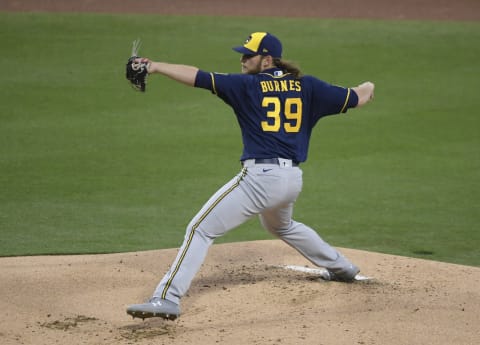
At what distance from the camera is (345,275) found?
6.07 metres

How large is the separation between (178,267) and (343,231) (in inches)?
115

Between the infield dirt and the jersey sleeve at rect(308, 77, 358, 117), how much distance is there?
3.94 ft

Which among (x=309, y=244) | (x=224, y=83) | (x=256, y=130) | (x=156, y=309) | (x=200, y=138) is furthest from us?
(x=200, y=138)

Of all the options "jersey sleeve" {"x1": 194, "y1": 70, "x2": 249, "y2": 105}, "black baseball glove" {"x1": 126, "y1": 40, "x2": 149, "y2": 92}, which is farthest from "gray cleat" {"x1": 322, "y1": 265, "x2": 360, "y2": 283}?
"black baseball glove" {"x1": 126, "y1": 40, "x2": 149, "y2": 92}

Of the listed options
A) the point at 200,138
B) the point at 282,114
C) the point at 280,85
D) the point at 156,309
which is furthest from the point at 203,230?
the point at 200,138

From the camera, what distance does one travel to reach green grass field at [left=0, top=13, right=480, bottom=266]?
7953 millimetres

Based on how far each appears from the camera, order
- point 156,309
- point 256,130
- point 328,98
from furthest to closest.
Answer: point 328,98 < point 256,130 < point 156,309

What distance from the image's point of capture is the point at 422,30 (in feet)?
55.2

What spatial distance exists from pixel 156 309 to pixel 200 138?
594cm

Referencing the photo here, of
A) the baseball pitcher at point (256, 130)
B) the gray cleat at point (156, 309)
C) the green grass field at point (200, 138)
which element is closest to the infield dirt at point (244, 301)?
the gray cleat at point (156, 309)

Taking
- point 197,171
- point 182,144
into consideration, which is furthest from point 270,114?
point 182,144

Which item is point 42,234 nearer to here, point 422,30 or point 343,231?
point 343,231

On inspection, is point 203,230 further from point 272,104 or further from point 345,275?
point 345,275

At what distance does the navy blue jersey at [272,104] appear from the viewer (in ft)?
17.8
